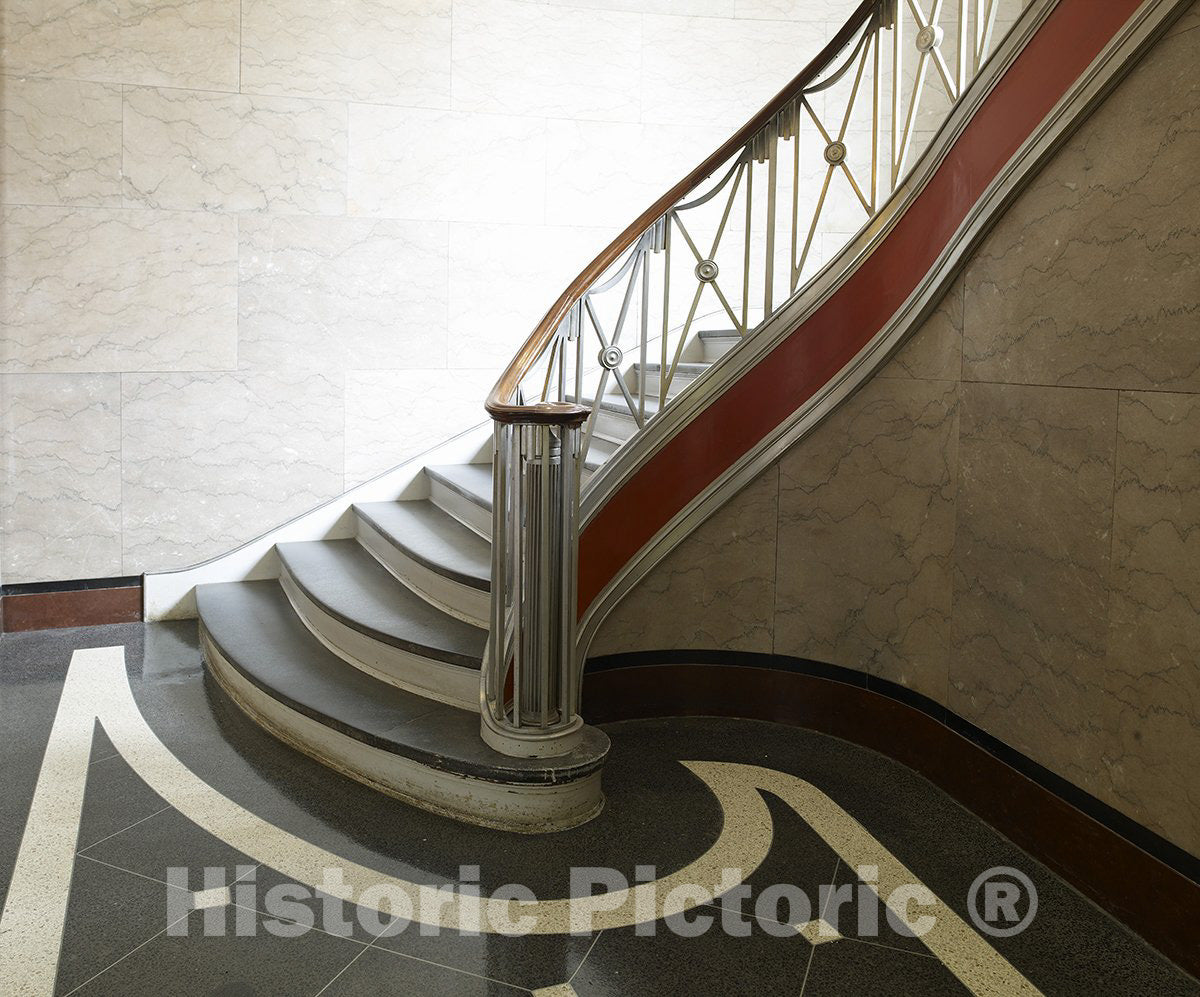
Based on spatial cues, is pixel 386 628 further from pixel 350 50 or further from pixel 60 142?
pixel 350 50

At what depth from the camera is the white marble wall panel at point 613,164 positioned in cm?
566

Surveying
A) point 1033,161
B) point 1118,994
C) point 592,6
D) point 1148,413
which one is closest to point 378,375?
point 592,6

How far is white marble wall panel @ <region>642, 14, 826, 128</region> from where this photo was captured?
5762 millimetres

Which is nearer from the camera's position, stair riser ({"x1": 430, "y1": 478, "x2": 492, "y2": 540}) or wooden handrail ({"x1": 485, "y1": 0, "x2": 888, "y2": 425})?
wooden handrail ({"x1": 485, "y1": 0, "x2": 888, "y2": 425})

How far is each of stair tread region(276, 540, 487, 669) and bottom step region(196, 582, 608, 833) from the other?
17 centimetres

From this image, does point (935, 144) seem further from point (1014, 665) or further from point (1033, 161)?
point (1014, 665)

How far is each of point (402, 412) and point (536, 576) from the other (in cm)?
274

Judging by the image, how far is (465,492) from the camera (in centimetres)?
480

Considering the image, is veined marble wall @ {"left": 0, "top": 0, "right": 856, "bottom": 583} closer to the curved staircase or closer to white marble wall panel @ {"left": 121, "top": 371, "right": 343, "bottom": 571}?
white marble wall panel @ {"left": 121, "top": 371, "right": 343, "bottom": 571}

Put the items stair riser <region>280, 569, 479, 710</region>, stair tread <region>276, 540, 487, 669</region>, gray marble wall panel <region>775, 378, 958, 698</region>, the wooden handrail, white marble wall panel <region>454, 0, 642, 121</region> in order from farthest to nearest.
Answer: white marble wall panel <region>454, 0, 642, 121</region> → stair tread <region>276, 540, 487, 669</region> → stair riser <region>280, 569, 479, 710</region> → gray marble wall panel <region>775, 378, 958, 698</region> → the wooden handrail

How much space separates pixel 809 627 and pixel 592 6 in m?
3.71

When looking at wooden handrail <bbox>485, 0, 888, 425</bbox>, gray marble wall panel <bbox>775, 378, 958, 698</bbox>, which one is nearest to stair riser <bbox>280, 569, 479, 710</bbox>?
wooden handrail <bbox>485, 0, 888, 425</bbox>

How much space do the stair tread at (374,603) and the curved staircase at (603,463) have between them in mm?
15

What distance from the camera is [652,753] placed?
3.60 m
